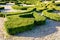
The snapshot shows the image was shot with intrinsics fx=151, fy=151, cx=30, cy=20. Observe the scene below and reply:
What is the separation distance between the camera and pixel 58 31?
32.9ft

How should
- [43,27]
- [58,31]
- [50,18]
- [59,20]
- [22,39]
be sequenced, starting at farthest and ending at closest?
[50,18], [59,20], [43,27], [58,31], [22,39]

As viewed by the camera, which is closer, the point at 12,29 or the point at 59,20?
the point at 12,29

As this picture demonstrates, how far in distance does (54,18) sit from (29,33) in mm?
4125

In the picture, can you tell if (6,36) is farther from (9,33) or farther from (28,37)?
(28,37)

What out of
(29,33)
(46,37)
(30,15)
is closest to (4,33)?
(29,33)

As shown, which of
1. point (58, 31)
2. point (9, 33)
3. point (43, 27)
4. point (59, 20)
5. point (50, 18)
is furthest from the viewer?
point (50, 18)

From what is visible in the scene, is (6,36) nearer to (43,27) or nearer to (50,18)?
(43,27)

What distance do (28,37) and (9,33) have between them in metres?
1.22

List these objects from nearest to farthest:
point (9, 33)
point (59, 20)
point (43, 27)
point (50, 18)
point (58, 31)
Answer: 1. point (9, 33)
2. point (58, 31)
3. point (43, 27)
4. point (59, 20)
5. point (50, 18)

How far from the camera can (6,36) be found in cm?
888

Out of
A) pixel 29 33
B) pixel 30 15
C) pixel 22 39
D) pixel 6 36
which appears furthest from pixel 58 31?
pixel 30 15

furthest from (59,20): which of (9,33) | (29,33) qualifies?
(9,33)

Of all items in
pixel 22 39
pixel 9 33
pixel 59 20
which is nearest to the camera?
pixel 22 39

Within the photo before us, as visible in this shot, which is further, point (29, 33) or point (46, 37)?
point (29, 33)
